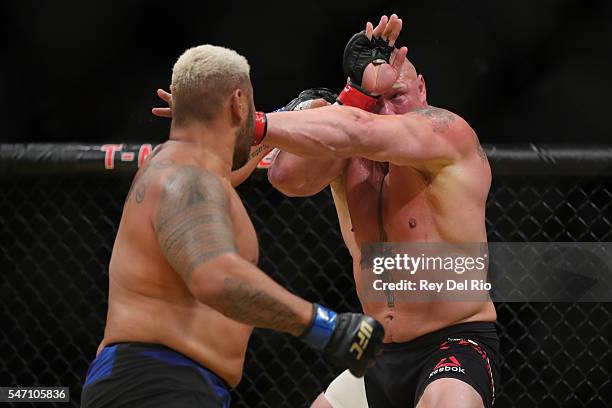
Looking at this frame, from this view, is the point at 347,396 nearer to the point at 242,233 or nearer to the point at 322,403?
the point at 322,403

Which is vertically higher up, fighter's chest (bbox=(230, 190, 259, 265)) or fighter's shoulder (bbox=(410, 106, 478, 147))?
fighter's chest (bbox=(230, 190, 259, 265))

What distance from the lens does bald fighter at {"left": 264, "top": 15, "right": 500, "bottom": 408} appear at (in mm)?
2223

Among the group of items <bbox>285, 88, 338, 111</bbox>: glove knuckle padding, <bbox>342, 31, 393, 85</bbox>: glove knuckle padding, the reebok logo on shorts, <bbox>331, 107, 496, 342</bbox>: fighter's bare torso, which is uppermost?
<bbox>342, 31, 393, 85</bbox>: glove knuckle padding

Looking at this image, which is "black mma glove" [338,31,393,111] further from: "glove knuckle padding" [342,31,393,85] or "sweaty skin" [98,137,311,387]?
"sweaty skin" [98,137,311,387]

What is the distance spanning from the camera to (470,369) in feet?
7.31

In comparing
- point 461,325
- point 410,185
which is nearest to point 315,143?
point 410,185

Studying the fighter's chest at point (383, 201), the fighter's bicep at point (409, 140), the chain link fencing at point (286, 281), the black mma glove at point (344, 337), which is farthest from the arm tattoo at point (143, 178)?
the chain link fencing at point (286, 281)

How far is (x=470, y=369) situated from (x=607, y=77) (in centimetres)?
193

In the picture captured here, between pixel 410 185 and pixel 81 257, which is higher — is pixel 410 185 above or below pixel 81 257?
above

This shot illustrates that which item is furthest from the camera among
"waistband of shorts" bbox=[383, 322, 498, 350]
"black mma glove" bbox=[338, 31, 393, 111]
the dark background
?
the dark background

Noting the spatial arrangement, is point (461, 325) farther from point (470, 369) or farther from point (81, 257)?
point (81, 257)

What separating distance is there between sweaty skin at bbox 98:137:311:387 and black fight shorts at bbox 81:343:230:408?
0.8 inches

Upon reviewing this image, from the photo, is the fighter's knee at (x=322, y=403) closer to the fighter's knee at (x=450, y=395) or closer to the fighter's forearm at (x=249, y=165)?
the fighter's knee at (x=450, y=395)

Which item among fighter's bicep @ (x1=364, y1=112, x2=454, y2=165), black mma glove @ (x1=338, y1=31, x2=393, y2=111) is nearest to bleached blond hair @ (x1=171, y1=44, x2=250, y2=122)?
fighter's bicep @ (x1=364, y1=112, x2=454, y2=165)
